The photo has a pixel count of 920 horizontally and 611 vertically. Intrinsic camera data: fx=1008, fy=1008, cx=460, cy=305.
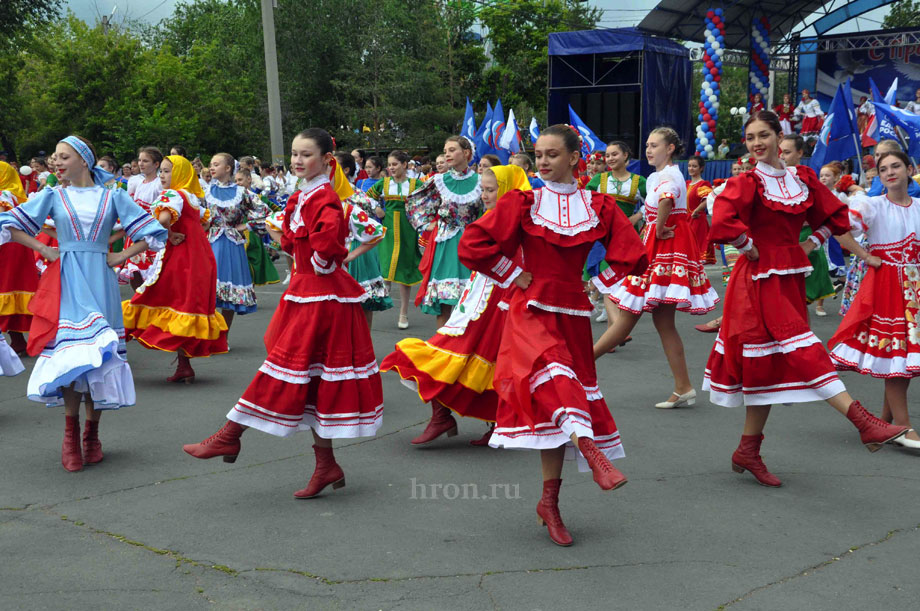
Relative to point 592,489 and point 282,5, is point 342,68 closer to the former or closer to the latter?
point 282,5

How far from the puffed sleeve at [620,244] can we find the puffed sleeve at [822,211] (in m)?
1.46

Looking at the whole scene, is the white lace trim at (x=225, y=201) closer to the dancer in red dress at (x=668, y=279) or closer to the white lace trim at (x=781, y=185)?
the dancer in red dress at (x=668, y=279)

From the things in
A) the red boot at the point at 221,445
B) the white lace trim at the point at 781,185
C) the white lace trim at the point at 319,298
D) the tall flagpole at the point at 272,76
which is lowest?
the red boot at the point at 221,445

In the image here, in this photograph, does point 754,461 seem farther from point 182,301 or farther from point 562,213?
point 182,301

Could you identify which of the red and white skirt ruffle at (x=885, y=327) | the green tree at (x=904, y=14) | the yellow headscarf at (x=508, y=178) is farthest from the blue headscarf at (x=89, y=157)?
the green tree at (x=904, y=14)

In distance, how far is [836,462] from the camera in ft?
19.5

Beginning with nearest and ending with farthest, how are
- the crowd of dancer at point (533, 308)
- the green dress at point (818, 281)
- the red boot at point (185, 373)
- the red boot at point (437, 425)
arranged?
the crowd of dancer at point (533, 308) → the red boot at point (437, 425) → the red boot at point (185, 373) → the green dress at point (818, 281)

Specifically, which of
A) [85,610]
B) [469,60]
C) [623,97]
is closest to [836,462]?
[85,610]

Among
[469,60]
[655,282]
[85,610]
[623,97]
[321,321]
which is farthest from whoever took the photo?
[469,60]

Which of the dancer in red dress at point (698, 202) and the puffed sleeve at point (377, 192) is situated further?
the puffed sleeve at point (377, 192)

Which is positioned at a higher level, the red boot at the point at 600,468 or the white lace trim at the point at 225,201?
the white lace trim at the point at 225,201

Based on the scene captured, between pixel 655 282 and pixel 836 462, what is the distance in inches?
81.4

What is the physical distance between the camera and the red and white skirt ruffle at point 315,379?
512 centimetres

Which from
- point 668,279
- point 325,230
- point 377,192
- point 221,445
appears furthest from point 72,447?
point 377,192
